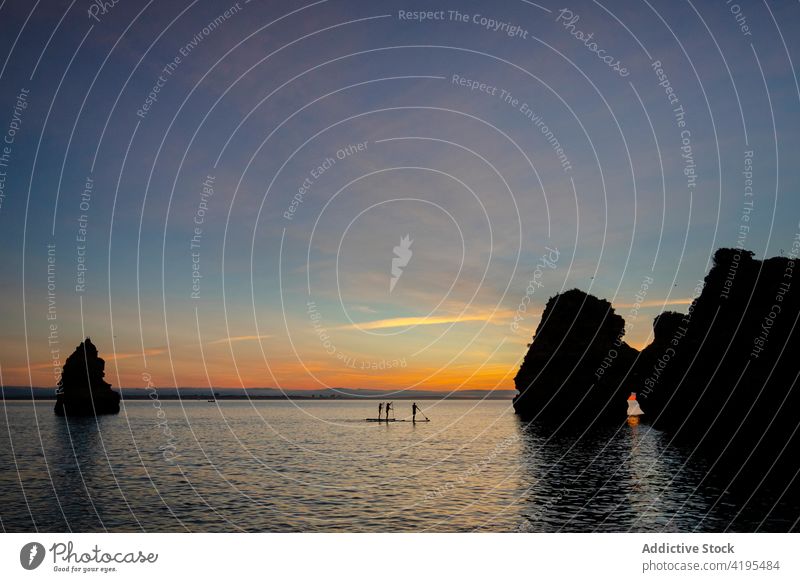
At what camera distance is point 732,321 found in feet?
226

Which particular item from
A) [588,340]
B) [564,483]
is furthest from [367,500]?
[588,340]

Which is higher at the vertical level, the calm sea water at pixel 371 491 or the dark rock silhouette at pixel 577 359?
the dark rock silhouette at pixel 577 359

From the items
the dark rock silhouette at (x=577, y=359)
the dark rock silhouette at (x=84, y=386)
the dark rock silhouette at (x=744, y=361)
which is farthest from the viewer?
the dark rock silhouette at (x=84, y=386)

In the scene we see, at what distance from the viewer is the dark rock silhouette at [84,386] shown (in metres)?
159

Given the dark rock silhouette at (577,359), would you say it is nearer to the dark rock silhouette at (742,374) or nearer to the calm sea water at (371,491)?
the dark rock silhouette at (742,374)

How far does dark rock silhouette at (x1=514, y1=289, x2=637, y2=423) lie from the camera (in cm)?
13400

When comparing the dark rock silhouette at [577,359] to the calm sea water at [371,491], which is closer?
the calm sea water at [371,491]

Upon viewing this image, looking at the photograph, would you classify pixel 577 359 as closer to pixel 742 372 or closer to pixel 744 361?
pixel 744 361

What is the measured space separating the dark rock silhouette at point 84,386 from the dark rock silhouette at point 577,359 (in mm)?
126309

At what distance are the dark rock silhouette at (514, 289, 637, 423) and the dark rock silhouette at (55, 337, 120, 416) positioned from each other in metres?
126

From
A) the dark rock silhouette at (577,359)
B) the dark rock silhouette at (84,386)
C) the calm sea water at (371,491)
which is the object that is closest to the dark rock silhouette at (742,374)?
the calm sea water at (371,491)

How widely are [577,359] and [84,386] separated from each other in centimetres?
14588

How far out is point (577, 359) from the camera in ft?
437
